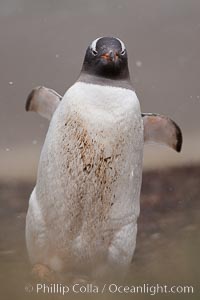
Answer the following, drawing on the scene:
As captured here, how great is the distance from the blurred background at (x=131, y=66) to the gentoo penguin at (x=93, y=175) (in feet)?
2.25

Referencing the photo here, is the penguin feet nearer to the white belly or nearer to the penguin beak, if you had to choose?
the white belly

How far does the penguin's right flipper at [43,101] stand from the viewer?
1182mm

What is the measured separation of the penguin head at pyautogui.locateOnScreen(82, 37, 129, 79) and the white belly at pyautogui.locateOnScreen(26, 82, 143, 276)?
0.04 metres

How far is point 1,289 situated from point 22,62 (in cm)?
165

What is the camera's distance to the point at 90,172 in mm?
993

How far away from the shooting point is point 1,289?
43cm

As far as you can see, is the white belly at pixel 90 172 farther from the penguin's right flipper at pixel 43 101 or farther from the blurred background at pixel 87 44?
the blurred background at pixel 87 44

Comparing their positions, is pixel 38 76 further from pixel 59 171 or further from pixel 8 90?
→ pixel 59 171

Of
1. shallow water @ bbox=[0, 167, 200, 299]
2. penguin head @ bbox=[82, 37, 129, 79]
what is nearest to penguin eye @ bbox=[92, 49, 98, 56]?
penguin head @ bbox=[82, 37, 129, 79]

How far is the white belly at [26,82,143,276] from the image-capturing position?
992 millimetres

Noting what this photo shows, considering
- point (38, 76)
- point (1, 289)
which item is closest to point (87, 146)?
point (1, 289)

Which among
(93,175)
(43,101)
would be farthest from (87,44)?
(93,175)

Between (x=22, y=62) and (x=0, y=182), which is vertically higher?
(x=22, y=62)

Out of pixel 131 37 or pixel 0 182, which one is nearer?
pixel 0 182
